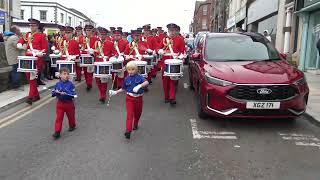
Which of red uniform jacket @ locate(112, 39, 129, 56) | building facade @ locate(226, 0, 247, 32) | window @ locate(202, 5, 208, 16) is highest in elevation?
window @ locate(202, 5, 208, 16)

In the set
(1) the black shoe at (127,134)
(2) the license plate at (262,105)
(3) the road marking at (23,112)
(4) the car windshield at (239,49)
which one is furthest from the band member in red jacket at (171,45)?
(1) the black shoe at (127,134)

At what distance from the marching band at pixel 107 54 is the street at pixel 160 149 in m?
1.14

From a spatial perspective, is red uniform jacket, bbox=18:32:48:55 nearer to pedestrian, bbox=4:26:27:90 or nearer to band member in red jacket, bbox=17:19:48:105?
band member in red jacket, bbox=17:19:48:105

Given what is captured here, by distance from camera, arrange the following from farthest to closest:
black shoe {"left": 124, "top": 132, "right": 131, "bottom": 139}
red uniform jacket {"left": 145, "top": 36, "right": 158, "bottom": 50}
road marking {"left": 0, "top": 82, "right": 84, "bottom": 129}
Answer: red uniform jacket {"left": 145, "top": 36, "right": 158, "bottom": 50} < road marking {"left": 0, "top": 82, "right": 84, "bottom": 129} < black shoe {"left": 124, "top": 132, "right": 131, "bottom": 139}

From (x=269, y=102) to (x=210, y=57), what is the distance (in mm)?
2057

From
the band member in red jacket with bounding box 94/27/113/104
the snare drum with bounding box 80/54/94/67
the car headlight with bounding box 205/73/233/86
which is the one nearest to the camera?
the car headlight with bounding box 205/73/233/86

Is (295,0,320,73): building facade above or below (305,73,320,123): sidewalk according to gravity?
above

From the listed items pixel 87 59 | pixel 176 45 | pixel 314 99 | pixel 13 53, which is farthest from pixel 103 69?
pixel 314 99

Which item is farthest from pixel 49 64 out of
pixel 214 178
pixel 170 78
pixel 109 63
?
pixel 214 178

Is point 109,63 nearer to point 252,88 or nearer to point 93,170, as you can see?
point 252,88

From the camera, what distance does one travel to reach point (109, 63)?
1105cm

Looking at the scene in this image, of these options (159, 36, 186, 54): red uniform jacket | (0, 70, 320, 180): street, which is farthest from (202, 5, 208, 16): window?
(0, 70, 320, 180): street

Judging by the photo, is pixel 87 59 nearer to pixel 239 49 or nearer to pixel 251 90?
pixel 239 49

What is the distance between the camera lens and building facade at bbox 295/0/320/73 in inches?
747
